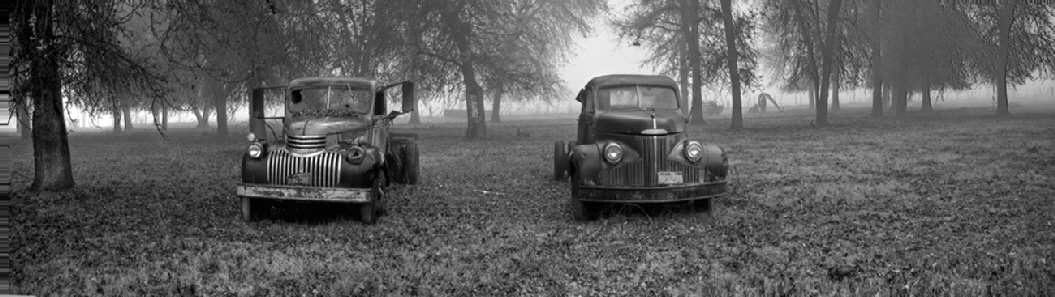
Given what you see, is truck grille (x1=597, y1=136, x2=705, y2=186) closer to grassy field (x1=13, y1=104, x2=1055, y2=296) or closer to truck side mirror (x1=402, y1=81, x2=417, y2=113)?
grassy field (x1=13, y1=104, x2=1055, y2=296)

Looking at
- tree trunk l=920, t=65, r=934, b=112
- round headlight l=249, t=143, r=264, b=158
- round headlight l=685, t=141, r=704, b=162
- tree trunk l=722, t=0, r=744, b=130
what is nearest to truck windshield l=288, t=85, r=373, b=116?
round headlight l=249, t=143, r=264, b=158

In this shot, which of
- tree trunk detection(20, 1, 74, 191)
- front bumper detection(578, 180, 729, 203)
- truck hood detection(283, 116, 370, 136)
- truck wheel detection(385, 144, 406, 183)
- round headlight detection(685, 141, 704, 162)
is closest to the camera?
front bumper detection(578, 180, 729, 203)

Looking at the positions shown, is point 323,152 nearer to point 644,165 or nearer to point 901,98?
point 644,165

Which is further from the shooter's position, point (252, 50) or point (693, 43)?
point (693, 43)

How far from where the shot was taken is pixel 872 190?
13.0 metres

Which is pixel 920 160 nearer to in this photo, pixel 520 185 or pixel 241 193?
pixel 520 185

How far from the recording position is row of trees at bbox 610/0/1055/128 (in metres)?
31.3

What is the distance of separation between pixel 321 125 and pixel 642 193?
448 cm

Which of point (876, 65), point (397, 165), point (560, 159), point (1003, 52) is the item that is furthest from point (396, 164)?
point (876, 65)

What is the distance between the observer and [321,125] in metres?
11.0

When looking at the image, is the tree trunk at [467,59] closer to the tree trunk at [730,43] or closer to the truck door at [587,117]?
the tree trunk at [730,43]

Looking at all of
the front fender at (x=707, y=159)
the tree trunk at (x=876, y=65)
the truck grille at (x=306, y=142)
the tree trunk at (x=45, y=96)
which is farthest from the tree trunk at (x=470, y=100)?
the tree trunk at (x=876, y=65)

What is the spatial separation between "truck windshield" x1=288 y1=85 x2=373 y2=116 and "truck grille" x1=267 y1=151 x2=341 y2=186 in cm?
150

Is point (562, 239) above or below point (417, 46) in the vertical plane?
below
